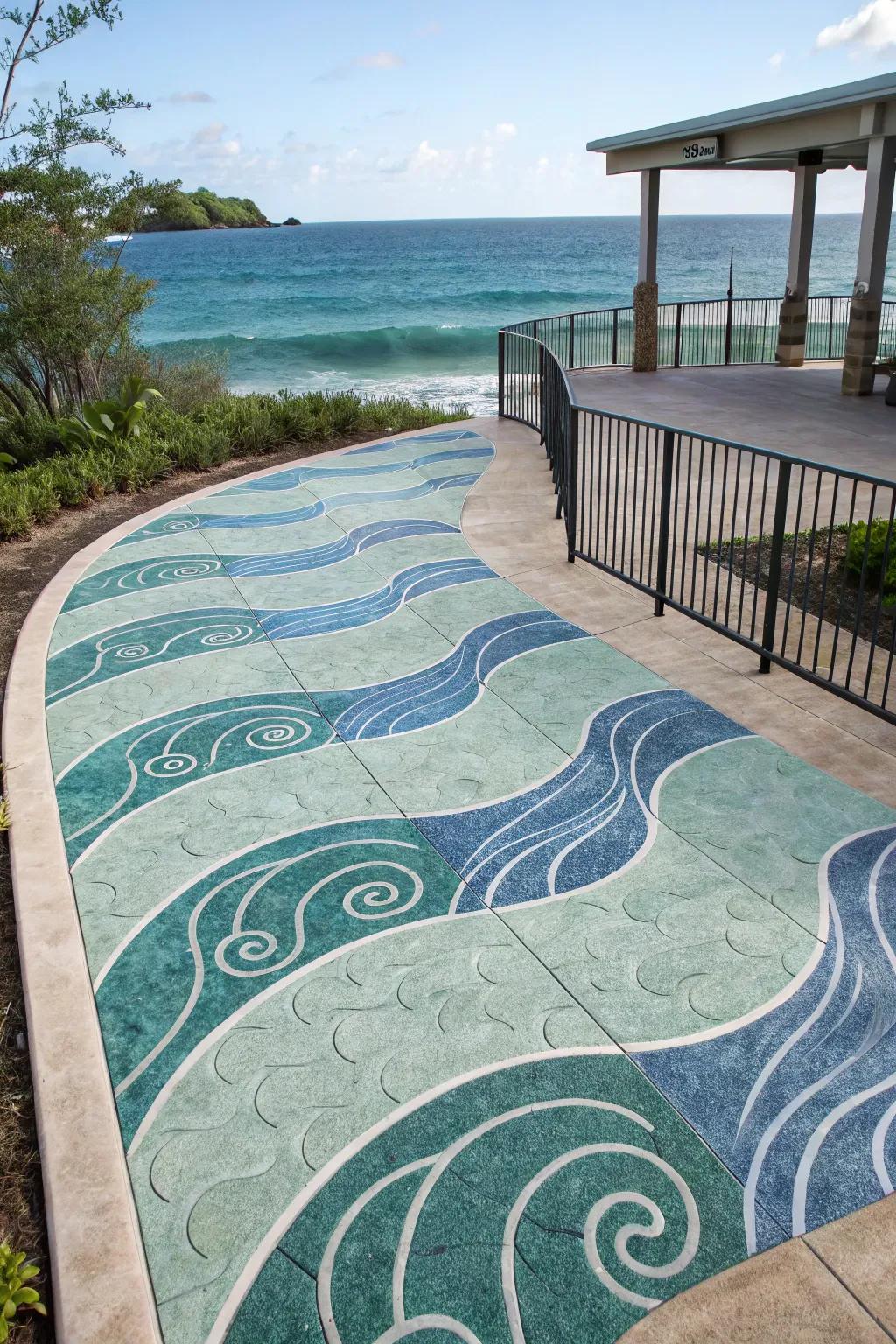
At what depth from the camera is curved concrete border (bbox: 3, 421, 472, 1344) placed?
2.40 m

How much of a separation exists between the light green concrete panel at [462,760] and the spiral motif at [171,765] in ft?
2.78

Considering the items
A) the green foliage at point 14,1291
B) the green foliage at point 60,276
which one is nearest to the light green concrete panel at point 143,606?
the green foliage at point 14,1291

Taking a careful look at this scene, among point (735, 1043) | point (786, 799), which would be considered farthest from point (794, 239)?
point (735, 1043)

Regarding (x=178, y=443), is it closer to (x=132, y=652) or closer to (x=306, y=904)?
(x=132, y=652)

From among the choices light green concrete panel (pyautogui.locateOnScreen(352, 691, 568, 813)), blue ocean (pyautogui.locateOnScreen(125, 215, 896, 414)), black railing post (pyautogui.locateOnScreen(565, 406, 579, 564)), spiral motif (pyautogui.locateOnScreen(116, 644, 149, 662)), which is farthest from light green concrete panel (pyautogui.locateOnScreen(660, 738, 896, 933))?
blue ocean (pyautogui.locateOnScreen(125, 215, 896, 414))

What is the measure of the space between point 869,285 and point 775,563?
12624 millimetres

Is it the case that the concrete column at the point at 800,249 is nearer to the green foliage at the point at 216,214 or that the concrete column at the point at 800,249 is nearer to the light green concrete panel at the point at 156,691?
the light green concrete panel at the point at 156,691

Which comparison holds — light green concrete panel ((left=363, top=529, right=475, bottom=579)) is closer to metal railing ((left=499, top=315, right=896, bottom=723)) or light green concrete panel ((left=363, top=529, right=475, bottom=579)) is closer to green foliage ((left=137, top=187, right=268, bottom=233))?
metal railing ((left=499, top=315, right=896, bottom=723))

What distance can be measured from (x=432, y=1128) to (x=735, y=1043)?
1.01m

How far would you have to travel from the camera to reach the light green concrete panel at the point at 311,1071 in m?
2.56

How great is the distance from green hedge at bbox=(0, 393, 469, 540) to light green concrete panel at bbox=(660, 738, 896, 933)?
7.10 m

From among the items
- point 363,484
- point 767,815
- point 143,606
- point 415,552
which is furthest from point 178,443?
→ point 767,815

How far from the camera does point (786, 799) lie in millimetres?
4387

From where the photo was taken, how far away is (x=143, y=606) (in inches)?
285
